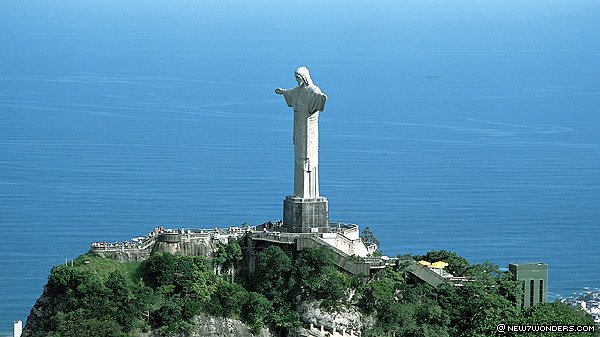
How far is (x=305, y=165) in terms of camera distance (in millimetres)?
50281

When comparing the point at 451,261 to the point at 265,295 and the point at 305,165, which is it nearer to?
the point at 305,165

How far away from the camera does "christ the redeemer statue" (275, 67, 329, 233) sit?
49906 millimetres

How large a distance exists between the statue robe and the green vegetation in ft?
7.39

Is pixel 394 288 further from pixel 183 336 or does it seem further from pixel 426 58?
pixel 426 58

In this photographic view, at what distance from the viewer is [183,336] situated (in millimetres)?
46688

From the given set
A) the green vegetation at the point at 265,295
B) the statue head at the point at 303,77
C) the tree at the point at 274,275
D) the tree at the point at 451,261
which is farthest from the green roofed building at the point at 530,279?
the statue head at the point at 303,77

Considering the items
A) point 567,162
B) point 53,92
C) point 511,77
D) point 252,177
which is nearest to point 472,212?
point 252,177

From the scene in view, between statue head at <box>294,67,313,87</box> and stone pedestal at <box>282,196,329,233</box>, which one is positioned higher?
statue head at <box>294,67,313,87</box>

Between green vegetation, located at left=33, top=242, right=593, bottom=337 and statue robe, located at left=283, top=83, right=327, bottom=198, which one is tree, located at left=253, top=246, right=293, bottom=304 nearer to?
green vegetation, located at left=33, top=242, right=593, bottom=337

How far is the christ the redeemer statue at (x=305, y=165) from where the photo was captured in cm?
4991

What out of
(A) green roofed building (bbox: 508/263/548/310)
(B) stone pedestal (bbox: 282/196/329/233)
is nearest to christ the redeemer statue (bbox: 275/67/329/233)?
(B) stone pedestal (bbox: 282/196/329/233)

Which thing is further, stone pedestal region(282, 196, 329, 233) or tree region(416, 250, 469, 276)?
tree region(416, 250, 469, 276)

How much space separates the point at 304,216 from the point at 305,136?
2.30 m

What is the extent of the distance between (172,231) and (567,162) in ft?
190
